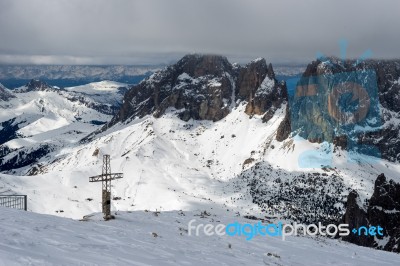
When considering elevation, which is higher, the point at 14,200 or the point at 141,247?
the point at 141,247

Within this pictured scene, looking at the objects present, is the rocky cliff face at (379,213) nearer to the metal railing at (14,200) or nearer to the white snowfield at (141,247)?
the white snowfield at (141,247)

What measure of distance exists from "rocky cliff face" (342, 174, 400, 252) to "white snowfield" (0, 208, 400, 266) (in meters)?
74.5

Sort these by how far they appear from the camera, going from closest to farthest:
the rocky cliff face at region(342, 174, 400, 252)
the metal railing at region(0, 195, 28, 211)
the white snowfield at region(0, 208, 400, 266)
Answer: the white snowfield at region(0, 208, 400, 266), the metal railing at region(0, 195, 28, 211), the rocky cliff face at region(342, 174, 400, 252)

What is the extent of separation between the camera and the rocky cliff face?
98375 mm

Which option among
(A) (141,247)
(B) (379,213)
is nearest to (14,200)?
(A) (141,247)

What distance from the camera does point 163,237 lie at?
25.8 metres

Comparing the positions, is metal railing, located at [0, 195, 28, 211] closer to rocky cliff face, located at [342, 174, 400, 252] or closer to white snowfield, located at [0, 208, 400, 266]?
white snowfield, located at [0, 208, 400, 266]

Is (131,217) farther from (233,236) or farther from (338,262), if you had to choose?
(338,262)

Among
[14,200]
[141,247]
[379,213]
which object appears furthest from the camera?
[379,213]

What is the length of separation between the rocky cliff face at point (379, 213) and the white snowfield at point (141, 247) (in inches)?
2934

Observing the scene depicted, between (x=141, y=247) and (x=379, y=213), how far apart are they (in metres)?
102

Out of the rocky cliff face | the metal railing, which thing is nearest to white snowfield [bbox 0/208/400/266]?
the metal railing

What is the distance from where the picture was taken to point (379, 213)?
107250 millimetres

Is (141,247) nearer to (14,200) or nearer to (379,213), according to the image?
(14,200)
